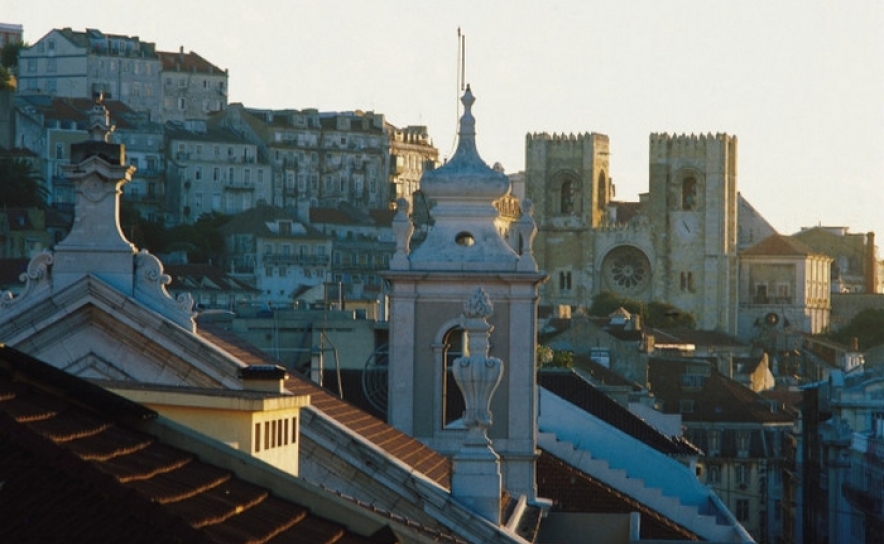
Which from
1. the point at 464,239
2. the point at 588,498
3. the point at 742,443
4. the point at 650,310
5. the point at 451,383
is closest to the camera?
the point at 464,239

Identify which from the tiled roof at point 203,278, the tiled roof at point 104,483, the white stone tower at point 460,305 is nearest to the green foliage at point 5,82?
the tiled roof at point 203,278

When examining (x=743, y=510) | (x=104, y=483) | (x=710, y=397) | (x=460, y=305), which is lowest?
(x=743, y=510)

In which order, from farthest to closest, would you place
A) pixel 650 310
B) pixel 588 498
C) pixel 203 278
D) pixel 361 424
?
pixel 650 310 → pixel 203 278 → pixel 588 498 → pixel 361 424

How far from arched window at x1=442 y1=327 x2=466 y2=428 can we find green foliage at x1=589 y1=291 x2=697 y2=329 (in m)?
154

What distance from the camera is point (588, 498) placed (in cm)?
2795

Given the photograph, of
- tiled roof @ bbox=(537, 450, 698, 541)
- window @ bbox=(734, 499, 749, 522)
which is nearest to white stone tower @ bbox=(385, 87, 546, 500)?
tiled roof @ bbox=(537, 450, 698, 541)

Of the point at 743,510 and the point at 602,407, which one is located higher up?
the point at 602,407

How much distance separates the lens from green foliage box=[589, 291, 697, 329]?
604ft

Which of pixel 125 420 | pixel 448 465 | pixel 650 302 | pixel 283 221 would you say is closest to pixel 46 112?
pixel 283 221

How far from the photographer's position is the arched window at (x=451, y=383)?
1002 inches

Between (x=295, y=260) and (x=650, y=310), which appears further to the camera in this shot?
(x=650, y=310)

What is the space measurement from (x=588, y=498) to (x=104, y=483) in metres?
20.2

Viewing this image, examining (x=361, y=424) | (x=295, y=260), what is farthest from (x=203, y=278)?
(x=361, y=424)

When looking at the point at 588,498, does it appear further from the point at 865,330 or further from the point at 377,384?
the point at 865,330
